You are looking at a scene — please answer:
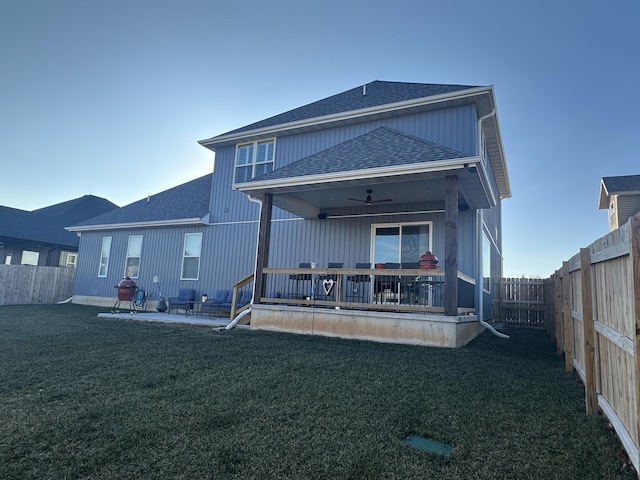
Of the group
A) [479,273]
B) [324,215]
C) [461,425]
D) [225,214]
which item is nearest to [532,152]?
[479,273]

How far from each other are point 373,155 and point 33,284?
48.0 feet

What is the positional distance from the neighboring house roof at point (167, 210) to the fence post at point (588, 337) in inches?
425

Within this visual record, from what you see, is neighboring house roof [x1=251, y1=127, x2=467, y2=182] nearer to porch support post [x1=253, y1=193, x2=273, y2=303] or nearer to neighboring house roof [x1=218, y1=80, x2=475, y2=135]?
porch support post [x1=253, y1=193, x2=273, y2=303]

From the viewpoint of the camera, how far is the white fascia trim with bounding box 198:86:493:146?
8516mm

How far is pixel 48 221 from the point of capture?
2125 cm

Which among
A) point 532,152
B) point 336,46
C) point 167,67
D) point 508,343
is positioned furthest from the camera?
point 532,152

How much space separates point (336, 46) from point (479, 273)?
28.1 feet

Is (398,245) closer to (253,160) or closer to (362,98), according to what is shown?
(362,98)

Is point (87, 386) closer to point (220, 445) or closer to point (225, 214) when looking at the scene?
point (220, 445)

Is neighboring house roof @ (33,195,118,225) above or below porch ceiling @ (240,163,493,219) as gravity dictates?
above

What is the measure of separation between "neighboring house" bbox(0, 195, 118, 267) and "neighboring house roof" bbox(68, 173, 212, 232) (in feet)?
22.5

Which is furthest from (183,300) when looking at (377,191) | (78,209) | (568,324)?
(78,209)

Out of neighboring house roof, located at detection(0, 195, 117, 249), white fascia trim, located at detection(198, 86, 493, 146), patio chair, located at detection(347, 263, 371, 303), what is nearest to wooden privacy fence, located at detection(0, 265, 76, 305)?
neighboring house roof, located at detection(0, 195, 117, 249)

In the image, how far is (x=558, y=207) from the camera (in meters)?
18.0
